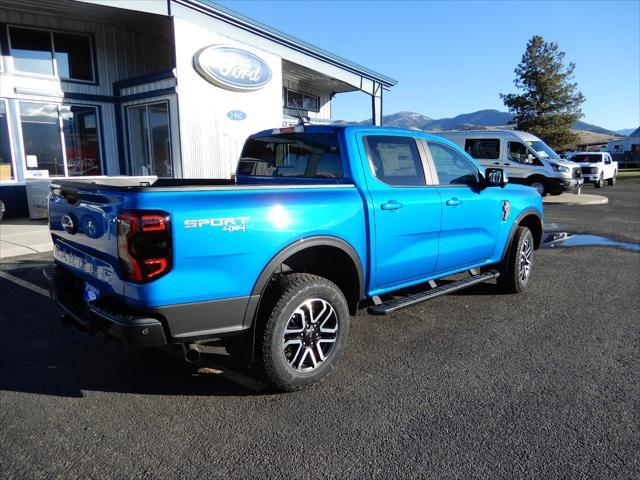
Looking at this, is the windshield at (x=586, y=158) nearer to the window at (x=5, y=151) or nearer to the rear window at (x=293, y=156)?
the window at (x=5, y=151)

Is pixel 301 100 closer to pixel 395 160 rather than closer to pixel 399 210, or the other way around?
pixel 395 160

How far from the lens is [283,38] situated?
1484 centimetres

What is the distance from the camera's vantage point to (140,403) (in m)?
3.25

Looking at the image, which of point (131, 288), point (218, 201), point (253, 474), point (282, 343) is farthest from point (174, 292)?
point (253, 474)

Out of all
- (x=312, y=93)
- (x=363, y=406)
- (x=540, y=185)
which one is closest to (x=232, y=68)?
(x=312, y=93)

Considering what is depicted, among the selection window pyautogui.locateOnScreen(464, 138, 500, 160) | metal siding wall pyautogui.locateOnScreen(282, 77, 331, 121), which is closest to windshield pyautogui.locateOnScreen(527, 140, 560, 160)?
window pyautogui.locateOnScreen(464, 138, 500, 160)

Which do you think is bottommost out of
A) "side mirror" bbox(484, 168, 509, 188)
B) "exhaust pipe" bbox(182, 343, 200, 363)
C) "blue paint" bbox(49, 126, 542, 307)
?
"exhaust pipe" bbox(182, 343, 200, 363)

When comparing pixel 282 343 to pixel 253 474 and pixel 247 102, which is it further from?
pixel 247 102

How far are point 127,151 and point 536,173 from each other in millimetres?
13201

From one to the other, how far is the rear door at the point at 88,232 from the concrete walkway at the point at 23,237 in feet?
16.3

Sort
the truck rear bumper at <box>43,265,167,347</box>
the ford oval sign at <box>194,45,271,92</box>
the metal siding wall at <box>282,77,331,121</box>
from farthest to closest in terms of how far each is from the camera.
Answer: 1. the metal siding wall at <box>282,77,331,121</box>
2. the ford oval sign at <box>194,45,271,92</box>
3. the truck rear bumper at <box>43,265,167,347</box>

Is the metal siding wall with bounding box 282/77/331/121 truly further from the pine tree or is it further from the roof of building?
the pine tree

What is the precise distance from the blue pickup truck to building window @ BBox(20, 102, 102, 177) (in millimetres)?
9173

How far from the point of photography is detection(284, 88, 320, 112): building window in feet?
67.5
